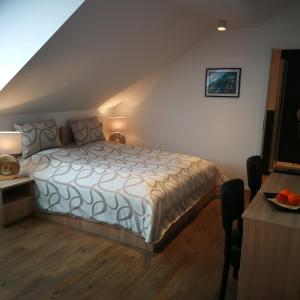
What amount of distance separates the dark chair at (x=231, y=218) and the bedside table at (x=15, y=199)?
211cm

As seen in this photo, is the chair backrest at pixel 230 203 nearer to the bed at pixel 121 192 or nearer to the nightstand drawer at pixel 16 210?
the bed at pixel 121 192

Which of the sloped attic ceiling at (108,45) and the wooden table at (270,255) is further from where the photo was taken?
the sloped attic ceiling at (108,45)

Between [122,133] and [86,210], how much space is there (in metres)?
2.42

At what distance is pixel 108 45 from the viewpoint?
314cm

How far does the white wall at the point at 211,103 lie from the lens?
160 inches

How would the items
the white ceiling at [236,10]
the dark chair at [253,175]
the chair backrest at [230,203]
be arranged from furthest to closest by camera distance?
the white ceiling at [236,10] < the dark chair at [253,175] < the chair backrest at [230,203]

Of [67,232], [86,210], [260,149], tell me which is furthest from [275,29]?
[67,232]

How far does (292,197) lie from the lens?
186 cm

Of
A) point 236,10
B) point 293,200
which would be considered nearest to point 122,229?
point 293,200

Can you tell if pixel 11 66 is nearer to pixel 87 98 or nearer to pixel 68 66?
pixel 68 66

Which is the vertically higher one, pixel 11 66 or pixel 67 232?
pixel 11 66

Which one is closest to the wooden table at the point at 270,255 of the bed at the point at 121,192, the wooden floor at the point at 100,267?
the wooden floor at the point at 100,267

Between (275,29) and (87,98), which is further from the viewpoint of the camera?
(87,98)

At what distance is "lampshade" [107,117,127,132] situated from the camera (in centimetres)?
498
